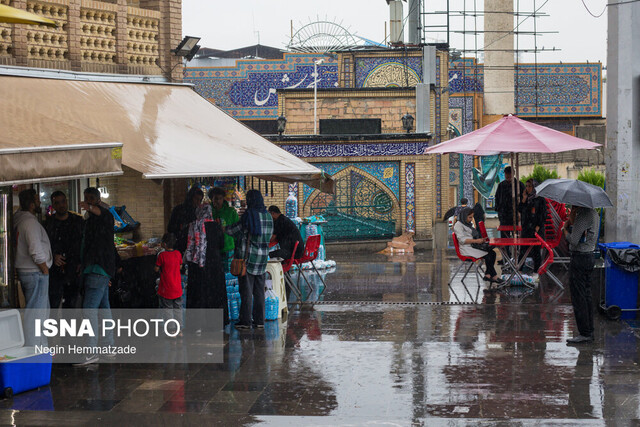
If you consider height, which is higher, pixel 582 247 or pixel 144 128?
pixel 144 128

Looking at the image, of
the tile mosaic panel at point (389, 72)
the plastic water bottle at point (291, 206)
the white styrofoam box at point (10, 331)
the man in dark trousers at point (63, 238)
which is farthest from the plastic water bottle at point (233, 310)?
the tile mosaic panel at point (389, 72)

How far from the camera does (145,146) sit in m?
8.67

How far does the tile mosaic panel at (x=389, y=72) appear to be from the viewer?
86.5ft

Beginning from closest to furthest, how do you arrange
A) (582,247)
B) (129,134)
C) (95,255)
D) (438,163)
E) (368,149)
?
(95,255) → (129,134) → (582,247) → (368,149) → (438,163)

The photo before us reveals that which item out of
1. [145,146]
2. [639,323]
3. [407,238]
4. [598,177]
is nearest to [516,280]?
[639,323]

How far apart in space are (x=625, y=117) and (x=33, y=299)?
749 cm

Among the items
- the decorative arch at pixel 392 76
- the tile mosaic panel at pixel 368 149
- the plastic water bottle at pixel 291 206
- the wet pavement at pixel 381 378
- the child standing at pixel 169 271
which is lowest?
the wet pavement at pixel 381 378

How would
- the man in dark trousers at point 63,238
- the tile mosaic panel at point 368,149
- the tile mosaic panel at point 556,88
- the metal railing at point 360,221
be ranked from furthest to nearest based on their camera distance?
the tile mosaic panel at point 556,88 < the metal railing at point 360,221 < the tile mosaic panel at point 368,149 < the man in dark trousers at point 63,238

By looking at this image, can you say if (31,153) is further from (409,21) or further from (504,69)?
(504,69)

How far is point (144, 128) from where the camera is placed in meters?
9.16

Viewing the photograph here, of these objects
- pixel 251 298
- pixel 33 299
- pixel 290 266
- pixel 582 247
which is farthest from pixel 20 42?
pixel 582 247

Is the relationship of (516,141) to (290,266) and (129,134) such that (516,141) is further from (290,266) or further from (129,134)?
(129,134)

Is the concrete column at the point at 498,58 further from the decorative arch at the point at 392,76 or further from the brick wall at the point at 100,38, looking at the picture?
the brick wall at the point at 100,38

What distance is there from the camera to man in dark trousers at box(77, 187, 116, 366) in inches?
332
